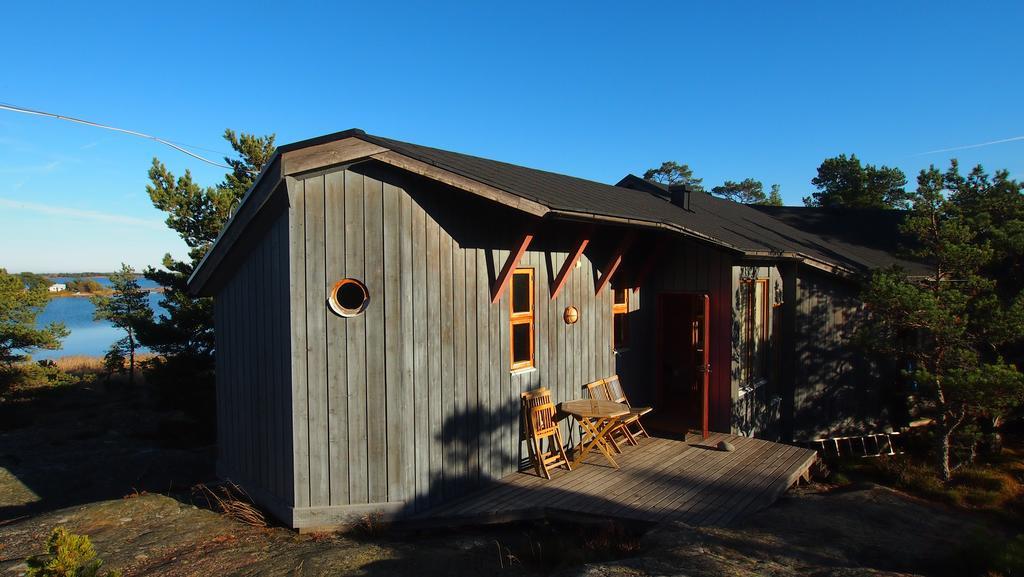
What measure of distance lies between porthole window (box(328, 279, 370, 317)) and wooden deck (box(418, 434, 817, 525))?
2.21m

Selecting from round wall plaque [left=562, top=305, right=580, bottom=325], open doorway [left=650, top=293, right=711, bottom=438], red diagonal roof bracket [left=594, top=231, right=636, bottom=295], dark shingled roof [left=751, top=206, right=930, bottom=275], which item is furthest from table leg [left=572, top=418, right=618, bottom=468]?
dark shingled roof [left=751, top=206, right=930, bottom=275]

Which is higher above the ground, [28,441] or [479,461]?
[479,461]

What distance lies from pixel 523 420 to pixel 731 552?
2.82 metres

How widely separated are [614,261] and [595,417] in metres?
2.16

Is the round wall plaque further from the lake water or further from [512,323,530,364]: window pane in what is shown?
the lake water

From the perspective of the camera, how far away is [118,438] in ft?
40.6

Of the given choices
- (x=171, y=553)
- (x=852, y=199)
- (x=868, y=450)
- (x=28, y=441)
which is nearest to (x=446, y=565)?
(x=171, y=553)

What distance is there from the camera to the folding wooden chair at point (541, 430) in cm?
627

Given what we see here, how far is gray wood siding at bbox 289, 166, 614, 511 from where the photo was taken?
5.24 meters

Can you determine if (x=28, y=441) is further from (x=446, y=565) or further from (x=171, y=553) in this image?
(x=446, y=565)

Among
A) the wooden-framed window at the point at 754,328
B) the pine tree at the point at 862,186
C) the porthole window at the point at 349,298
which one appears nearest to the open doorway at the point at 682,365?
the wooden-framed window at the point at 754,328

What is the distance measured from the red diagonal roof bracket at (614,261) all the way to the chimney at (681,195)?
3808mm

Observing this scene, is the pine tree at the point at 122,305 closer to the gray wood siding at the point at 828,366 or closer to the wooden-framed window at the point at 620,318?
the wooden-framed window at the point at 620,318

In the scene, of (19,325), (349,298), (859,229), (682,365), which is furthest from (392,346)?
(19,325)
